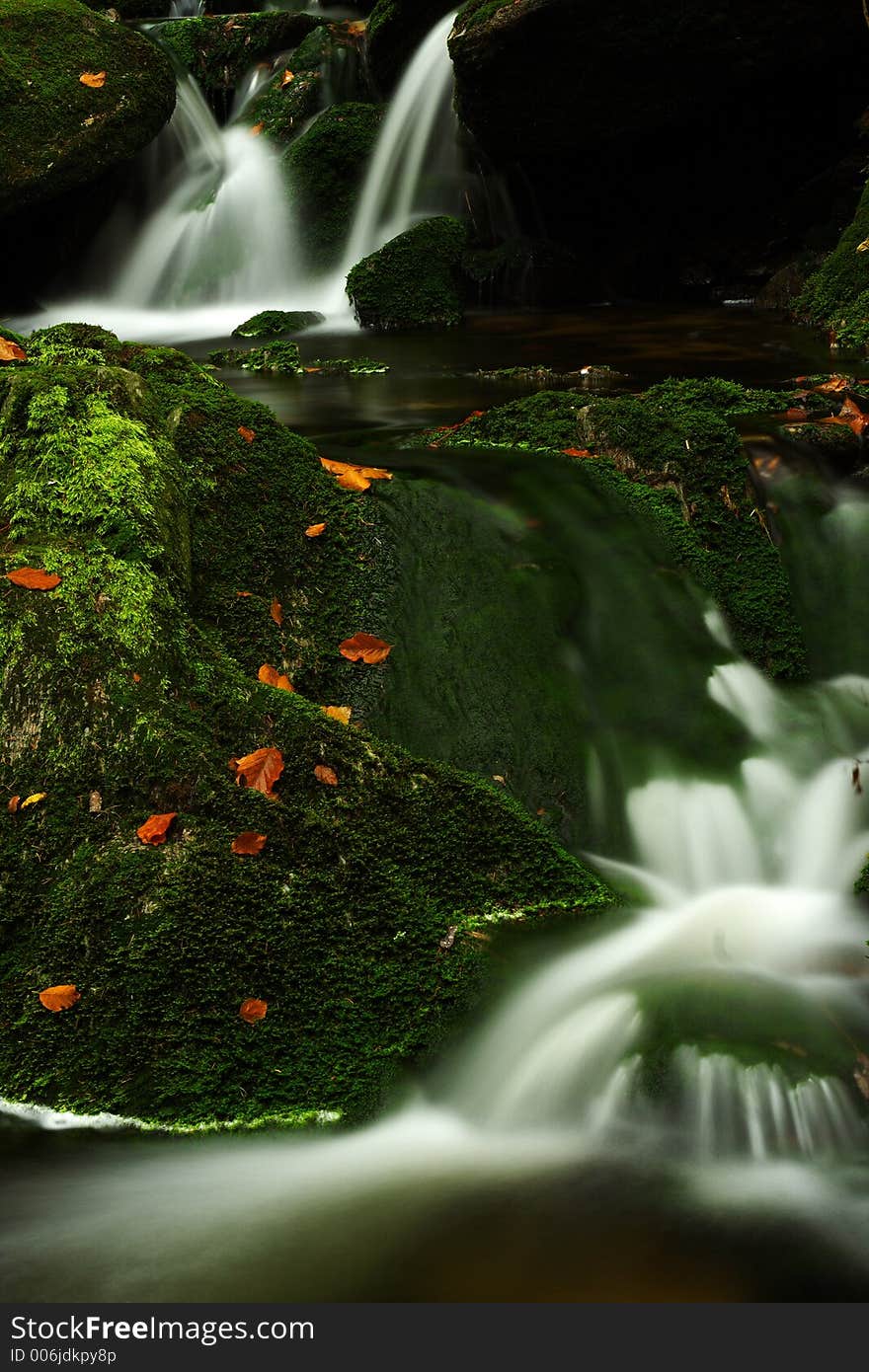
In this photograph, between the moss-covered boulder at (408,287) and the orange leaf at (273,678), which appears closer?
the orange leaf at (273,678)

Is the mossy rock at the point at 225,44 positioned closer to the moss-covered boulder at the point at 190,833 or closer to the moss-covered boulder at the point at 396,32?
the moss-covered boulder at the point at 396,32

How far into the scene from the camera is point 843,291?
9758mm

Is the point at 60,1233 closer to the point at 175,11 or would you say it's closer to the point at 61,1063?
the point at 61,1063

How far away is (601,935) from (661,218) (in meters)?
11.3

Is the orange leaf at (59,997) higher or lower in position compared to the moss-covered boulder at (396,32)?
lower

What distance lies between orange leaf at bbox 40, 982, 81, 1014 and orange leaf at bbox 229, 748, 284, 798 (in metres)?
0.70

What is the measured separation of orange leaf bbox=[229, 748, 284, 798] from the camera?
10.3ft

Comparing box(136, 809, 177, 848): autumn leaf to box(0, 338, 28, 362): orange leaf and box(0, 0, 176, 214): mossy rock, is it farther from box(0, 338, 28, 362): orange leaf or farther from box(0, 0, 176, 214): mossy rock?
box(0, 0, 176, 214): mossy rock

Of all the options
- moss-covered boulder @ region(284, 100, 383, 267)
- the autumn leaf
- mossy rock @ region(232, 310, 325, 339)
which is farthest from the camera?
moss-covered boulder @ region(284, 100, 383, 267)

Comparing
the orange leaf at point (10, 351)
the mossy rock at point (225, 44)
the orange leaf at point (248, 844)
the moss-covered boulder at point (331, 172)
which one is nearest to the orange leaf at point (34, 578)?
the orange leaf at point (248, 844)

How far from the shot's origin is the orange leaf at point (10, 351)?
4.56 metres

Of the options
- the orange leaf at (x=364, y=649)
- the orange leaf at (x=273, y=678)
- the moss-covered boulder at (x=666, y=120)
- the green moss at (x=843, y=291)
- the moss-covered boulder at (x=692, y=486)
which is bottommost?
the orange leaf at (x=273, y=678)

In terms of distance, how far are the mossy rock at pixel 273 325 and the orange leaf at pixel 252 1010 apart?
9243 mm


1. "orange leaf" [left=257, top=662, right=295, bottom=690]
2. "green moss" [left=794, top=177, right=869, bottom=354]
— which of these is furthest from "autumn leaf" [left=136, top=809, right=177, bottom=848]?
"green moss" [left=794, top=177, right=869, bottom=354]
